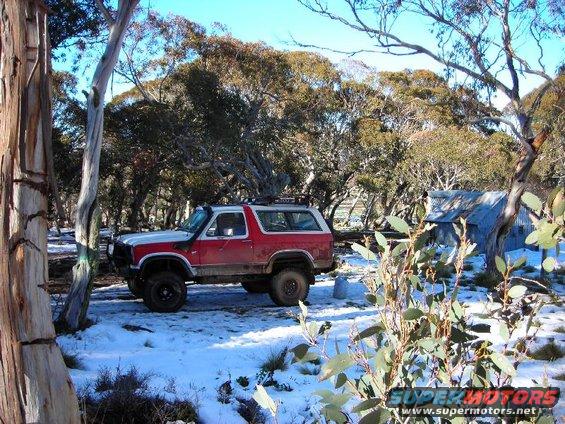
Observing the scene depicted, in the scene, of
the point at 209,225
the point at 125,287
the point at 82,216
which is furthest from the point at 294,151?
the point at 82,216

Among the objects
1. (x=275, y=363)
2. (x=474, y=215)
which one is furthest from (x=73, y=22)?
(x=474, y=215)

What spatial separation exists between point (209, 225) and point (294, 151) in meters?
20.6

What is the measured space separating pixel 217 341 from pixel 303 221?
3732 mm

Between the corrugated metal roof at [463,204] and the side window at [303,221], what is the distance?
14733 millimetres

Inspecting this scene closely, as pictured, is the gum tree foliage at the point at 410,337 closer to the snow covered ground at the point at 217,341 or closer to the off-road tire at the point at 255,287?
the snow covered ground at the point at 217,341

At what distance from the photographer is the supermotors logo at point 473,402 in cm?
180

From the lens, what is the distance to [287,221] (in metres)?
11.0

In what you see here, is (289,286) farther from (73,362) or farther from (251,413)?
(251,413)

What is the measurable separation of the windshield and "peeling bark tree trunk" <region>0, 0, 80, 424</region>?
8.52 metres

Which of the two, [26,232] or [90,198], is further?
[90,198]

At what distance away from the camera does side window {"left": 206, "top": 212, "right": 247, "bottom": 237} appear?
34.3 ft

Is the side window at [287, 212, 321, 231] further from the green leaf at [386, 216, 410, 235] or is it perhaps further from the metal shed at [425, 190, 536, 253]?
the metal shed at [425, 190, 536, 253]

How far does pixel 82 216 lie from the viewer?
816 centimetres

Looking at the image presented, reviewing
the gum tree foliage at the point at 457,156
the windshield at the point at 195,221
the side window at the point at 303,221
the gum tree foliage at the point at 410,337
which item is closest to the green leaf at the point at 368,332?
the gum tree foliage at the point at 410,337
